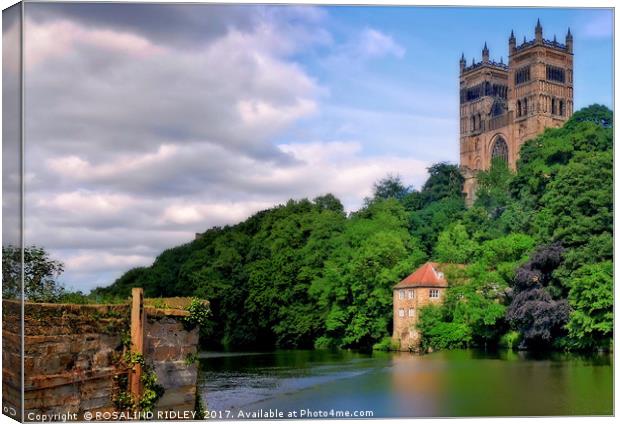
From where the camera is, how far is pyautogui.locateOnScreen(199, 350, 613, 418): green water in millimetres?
11250

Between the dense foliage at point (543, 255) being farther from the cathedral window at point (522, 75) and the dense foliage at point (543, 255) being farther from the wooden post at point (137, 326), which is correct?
the wooden post at point (137, 326)

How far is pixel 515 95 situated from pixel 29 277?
75.2 feet

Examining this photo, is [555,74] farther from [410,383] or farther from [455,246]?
[410,383]

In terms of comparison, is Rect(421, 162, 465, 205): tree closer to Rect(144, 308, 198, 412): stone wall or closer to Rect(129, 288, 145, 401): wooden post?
Rect(144, 308, 198, 412): stone wall

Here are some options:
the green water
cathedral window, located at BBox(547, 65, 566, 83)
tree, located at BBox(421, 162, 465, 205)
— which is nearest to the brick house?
the green water

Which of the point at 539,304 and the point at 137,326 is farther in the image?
the point at 539,304

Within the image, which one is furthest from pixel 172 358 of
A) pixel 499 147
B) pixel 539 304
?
pixel 499 147

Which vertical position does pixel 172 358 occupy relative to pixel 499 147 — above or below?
below

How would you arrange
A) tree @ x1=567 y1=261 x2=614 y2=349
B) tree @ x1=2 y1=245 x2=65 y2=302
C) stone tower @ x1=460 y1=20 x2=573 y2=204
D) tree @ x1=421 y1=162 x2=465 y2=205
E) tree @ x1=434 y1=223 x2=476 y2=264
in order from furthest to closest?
tree @ x1=421 y1=162 x2=465 y2=205
tree @ x1=434 y1=223 x2=476 y2=264
stone tower @ x1=460 y1=20 x2=573 y2=204
tree @ x1=567 y1=261 x2=614 y2=349
tree @ x1=2 y1=245 x2=65 y2=302

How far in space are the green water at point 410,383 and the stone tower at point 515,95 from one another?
441 cm

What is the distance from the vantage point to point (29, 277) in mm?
10102

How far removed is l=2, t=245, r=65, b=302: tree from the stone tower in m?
6.38

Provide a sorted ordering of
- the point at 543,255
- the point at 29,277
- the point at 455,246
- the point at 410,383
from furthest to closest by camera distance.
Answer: the point at 455,246
the point at 543,255
the point at 410,383
the point at 29,277

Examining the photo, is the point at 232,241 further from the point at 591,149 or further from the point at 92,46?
the point at 591,149
